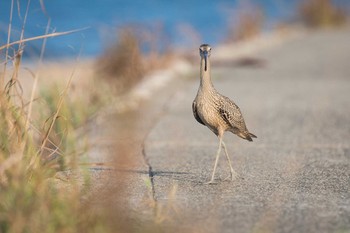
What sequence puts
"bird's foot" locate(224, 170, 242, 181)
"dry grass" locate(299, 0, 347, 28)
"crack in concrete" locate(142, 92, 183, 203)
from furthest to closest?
"dry grass" locate(299, 0, 347, 28)
"bird's foot" locate(224, 170, 242, 181)
"crack in concrete" locate(142, 92, 183, 203)

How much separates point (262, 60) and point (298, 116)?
212 inches

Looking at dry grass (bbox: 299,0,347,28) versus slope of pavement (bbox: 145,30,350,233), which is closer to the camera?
slope of pavement (bbox: 145,30,350,233)

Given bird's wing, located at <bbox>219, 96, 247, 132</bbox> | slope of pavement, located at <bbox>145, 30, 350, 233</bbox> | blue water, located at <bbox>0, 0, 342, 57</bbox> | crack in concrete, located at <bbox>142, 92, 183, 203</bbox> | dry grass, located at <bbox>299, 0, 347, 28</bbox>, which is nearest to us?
slope of pavement, located at <bbox>145, 30, 350, 233</bbox>

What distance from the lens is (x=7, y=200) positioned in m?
4.27

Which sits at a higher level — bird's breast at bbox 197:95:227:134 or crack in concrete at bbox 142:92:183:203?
bird's breast at bbox 197:95:227:134

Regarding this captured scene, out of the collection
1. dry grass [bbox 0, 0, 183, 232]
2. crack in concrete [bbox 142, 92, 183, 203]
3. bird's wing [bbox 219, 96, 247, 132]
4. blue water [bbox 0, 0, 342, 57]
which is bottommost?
crack in concrete [bbox 142, 92, 183, 203]

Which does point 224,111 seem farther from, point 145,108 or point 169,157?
point 145,108

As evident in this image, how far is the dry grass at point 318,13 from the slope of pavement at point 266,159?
863 centimetres

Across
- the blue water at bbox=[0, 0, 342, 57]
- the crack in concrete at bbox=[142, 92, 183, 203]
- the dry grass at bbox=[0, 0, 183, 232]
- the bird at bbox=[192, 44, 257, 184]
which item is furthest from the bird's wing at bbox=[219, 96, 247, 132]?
the blue water at bbox=[0, 0, 342, 57]

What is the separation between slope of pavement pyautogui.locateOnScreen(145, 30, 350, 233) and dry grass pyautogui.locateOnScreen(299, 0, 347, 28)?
863 cm

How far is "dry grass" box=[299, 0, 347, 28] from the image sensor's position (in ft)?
69.5

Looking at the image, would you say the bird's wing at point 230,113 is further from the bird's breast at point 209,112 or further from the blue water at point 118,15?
the blue water at point 118,15

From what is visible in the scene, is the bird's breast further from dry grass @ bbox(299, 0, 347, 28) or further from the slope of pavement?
dry grass @ bbox(299, 0, 347, 28)

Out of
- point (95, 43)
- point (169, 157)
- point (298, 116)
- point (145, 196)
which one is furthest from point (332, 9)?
point (145, 196)
